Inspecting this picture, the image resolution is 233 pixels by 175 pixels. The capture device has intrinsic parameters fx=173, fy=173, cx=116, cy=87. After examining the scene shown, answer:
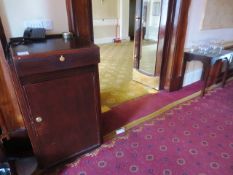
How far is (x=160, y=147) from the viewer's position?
163 centimetres

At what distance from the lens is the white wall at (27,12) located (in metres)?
1.30

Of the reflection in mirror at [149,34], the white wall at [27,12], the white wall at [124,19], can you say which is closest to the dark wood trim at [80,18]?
the white wall at [27,12]

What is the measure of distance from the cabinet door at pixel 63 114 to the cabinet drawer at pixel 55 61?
10 cm

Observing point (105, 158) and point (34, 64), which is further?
point (105, 158)

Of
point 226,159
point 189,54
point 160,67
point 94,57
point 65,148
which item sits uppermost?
point 94,57

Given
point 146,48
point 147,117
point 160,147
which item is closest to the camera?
point 160,147

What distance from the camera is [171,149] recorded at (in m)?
1.61

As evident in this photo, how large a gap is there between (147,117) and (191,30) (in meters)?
1.44

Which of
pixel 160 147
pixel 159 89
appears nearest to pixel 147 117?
pixel 160 147

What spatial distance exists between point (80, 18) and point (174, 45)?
1.43 m

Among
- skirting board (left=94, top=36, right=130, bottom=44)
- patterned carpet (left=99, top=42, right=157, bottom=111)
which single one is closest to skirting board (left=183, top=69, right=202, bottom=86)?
patterned carpet (left=99, top=42, right=157, bottom=111)

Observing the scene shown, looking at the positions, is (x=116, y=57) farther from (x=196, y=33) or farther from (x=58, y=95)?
(x=58, y=95)

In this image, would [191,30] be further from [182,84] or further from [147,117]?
[147,117]

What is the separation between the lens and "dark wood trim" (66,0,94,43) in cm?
142
